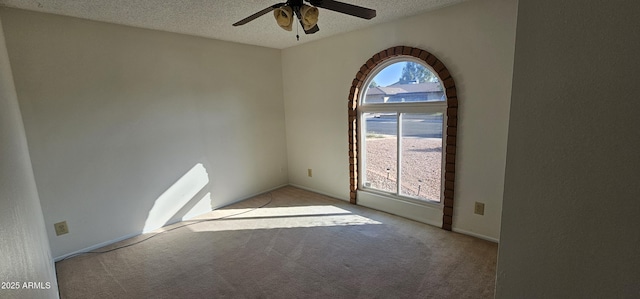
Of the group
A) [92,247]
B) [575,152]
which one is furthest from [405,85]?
[92,247]

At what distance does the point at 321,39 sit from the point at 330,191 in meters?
2.06

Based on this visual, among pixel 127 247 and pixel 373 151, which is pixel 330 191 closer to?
pixel 373 151

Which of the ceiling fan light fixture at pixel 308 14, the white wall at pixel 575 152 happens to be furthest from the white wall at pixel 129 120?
the white wall at pixel 575 152

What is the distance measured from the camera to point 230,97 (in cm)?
363

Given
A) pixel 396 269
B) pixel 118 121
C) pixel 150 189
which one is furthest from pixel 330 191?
pixel 118 121

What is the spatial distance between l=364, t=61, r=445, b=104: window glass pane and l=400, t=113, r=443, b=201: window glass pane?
7.6 inches

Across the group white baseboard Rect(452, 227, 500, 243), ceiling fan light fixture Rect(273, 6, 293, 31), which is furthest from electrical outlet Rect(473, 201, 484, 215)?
ceiling fan light fixture Rect(273, 6, 293, 31)

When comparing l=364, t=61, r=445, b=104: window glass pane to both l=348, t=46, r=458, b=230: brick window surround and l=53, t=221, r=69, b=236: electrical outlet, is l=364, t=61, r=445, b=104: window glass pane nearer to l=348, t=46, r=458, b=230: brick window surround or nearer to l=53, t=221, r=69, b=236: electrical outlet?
l=348, t=46, r=458, b=230: brick window surround

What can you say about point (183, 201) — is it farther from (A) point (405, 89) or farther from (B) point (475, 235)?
(B) point (475, 235)

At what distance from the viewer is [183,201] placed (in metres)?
3.31

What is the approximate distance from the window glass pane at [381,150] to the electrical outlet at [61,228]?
3100mm

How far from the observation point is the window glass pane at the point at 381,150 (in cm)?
328

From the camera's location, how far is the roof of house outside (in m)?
2.87

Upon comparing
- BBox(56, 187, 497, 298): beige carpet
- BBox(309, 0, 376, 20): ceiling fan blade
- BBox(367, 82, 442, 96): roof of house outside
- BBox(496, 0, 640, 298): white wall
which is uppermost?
BBox(309, 0, 376, 20): ceiling fan blade
